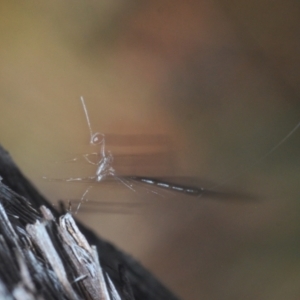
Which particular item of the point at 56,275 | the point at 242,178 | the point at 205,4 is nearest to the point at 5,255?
the point at 56,275

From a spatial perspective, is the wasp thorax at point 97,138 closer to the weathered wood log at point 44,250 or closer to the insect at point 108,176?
the insect at point 108,176

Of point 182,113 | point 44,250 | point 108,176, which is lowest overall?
point 44,250

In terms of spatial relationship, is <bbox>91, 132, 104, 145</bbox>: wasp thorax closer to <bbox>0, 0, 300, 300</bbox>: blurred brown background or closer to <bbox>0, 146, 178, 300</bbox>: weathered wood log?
<bbox>0, 0, 300, 300</bbox>: blurred brown background

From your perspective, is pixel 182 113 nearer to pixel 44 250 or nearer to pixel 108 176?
pixel 108 176

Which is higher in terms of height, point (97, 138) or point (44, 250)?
point (97, 138)

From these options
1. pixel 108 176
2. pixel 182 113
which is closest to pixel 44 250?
pixel 108 176

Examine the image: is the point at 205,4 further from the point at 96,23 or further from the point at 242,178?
the point at 242,178

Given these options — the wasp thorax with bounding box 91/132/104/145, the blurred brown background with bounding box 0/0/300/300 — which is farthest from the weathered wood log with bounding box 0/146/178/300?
the wasp thorax with bounding box 91/132/104/145
